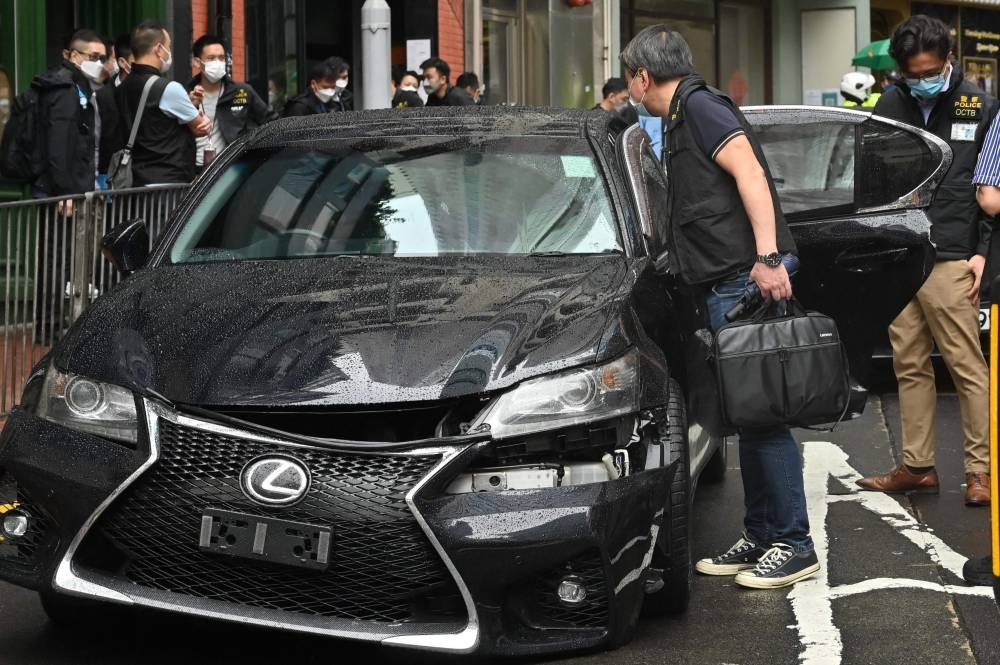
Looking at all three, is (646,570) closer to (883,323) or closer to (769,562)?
(769,562)

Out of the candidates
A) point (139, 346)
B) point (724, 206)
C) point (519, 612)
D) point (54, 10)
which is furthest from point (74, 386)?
point (54, 10)

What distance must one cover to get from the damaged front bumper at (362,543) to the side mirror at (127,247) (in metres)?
1.26

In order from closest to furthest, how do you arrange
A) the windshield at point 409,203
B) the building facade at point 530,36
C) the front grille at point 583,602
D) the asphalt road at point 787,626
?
1. the front grille at point 583,602
2. the asphalt road at point 787,626
3. the windshield at point 409,203
4. the building facade at point 530,36

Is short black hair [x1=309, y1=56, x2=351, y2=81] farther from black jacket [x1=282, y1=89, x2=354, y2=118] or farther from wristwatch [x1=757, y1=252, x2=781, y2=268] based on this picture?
wristwatch [x1=757, y1=252, x2=781, y2=268]

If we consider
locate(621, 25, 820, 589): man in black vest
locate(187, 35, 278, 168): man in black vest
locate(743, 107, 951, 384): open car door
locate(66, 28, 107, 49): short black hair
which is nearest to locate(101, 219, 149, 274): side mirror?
locate(621, 25, 820, 589): man in black vest

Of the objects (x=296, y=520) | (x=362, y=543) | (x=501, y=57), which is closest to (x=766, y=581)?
(x=362, y=543)

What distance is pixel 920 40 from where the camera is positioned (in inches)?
263

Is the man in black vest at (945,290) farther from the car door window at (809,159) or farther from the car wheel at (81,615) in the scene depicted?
the car wheel at (81,615)

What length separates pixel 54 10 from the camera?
1377 centimetres

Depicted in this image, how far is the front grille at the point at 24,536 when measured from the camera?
431 cm

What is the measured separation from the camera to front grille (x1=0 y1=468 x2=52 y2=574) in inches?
170

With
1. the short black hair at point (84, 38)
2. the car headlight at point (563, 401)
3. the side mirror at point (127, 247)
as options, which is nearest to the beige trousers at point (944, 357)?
the car headlight at point (563, 401)

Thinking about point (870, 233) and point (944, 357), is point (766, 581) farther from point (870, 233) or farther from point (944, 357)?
point (944, 357)

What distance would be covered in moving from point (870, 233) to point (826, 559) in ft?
4.78
